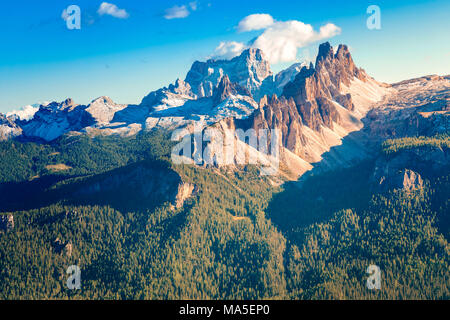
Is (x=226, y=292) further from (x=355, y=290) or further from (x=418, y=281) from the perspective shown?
(x=418, y=281)
